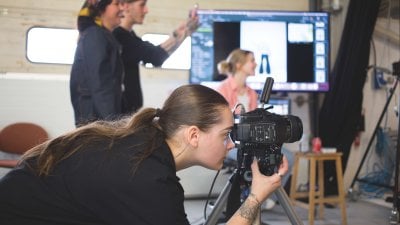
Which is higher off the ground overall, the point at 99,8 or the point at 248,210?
the point at 99,8

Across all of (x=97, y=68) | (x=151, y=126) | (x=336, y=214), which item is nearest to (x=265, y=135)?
(x=151, y=126)

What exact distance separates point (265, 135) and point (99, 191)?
1.74 feet

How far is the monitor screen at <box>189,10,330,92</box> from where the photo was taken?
3.31 metres

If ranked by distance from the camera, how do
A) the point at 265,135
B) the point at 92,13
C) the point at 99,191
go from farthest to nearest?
the point at 92,13, the point at 265,135, the point at 99,191

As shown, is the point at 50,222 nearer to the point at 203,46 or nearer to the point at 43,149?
the point at 43,149

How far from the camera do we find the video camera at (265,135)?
4.07 ft

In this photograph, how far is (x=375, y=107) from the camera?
155 inches

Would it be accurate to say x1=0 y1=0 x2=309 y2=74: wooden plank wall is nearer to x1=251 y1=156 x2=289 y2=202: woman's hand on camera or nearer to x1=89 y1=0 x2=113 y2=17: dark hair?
x1=89 y1=0 x2=113 y2=17: dark hair

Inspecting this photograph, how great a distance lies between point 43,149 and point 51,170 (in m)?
0.09

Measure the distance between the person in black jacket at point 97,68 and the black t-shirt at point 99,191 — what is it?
865 millimetres

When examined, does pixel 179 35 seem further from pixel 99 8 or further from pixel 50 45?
pixel 50 45

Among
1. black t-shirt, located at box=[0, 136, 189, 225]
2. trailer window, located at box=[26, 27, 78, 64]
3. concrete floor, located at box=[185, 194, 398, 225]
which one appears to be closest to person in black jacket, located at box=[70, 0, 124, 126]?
black t-shirt, located at box=[0, 136, 189, 225]

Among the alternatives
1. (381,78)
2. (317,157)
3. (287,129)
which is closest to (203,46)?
(317,157)

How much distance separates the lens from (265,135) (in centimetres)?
124
